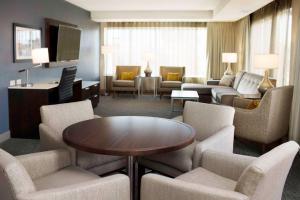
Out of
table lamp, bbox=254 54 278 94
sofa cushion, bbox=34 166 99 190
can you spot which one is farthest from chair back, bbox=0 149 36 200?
table lamp, bbox=254 54 278 94

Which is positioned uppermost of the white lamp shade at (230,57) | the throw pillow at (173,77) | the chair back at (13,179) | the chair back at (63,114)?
the white lamp shade at (230,57)

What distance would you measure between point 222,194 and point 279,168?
0.37 m

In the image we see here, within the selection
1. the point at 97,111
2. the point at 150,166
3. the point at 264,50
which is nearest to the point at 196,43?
the point at 264,50

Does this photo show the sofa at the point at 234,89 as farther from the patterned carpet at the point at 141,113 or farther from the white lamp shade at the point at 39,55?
the white lamp shade at the point at 39,55

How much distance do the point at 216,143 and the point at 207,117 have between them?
558mm

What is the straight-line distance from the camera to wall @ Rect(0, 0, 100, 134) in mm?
4816

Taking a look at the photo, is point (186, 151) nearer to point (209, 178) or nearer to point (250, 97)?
point (209, 178)

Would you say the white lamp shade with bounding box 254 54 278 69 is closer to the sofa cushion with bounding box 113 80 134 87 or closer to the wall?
the wall

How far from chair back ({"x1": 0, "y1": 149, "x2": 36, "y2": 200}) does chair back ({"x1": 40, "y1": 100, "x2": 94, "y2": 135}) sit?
1134mm

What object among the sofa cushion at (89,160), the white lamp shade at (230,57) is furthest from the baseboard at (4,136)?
the white lamp shade at (230,57)

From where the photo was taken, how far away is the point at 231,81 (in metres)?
8.30

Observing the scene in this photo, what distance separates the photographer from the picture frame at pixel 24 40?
5.09 meters

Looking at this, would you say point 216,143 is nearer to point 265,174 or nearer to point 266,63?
point 265,174

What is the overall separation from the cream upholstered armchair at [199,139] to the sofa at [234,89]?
229cm
